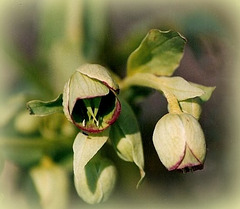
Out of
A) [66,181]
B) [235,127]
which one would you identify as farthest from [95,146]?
[235,127]

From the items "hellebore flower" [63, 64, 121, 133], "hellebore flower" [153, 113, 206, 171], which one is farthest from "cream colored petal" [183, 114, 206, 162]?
"hellebore flower" [63, 64, 121, 133]

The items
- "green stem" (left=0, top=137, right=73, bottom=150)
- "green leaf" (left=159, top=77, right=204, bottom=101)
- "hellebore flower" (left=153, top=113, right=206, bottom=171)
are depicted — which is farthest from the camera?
"green stem" (left=0, top=137, right=73, bottom=150)

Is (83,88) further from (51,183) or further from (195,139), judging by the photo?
(51,183)

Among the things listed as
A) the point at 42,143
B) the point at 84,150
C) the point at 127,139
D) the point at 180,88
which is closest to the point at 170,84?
the point at 180,88

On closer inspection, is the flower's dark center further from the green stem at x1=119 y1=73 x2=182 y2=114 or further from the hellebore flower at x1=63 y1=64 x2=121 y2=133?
the green stem at x1=119 y1=73 x2=182 y2=114

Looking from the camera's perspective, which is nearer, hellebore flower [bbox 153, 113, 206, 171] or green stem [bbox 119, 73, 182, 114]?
hellebore flower [bbox 153, 113, 206, 171]

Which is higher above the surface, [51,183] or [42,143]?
[42,143]

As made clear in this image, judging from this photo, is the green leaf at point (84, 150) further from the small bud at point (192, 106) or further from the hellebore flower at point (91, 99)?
the small bud at point (192, 106)
